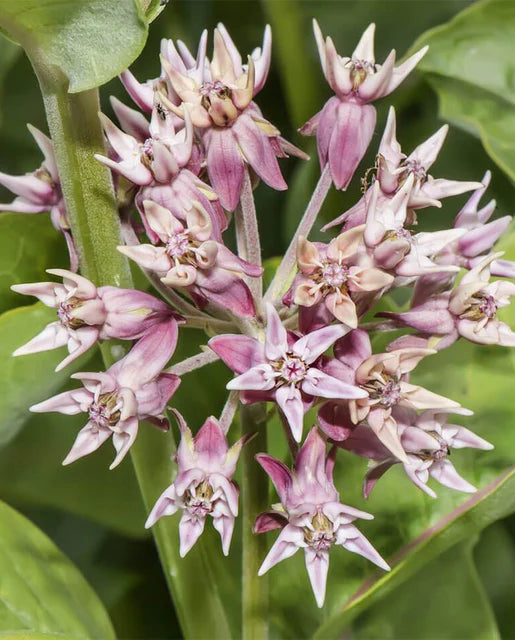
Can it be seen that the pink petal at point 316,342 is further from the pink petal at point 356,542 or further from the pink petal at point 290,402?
the pink petal at point 356,542

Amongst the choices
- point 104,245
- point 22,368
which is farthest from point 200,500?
point 22,368

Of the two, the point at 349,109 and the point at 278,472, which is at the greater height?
the point at 349,109

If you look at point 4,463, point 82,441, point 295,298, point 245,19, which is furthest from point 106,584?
point 245,19

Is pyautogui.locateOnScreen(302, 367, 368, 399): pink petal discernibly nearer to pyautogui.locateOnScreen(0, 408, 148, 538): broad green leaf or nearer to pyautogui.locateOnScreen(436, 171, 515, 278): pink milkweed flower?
pyautogui.locateOnScreen(436, 171, 515, 278): pink milkweed flower

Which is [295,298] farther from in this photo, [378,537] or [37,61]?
[378,537]

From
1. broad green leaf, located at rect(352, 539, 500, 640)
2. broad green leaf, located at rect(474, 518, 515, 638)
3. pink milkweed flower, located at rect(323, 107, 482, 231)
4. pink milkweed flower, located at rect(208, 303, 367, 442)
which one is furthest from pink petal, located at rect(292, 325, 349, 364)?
→ broad green leaf, located at rect(474, 518, 515, 638)

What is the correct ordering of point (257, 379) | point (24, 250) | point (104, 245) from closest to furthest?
point (257, 379), point (104, 245), point (24, 250)

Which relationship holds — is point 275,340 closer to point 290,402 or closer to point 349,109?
point 290,402
